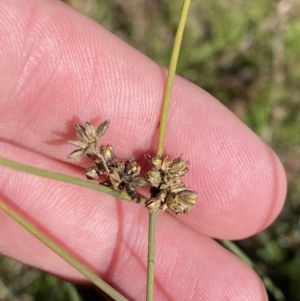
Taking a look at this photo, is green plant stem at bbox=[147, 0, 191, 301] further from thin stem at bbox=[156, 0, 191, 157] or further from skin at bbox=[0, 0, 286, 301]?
skin at bbox=[0, 0, 286, 301]

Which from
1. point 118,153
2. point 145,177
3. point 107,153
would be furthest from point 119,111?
point 145,177

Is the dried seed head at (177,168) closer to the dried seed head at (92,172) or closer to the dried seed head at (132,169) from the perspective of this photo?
the dried seed head at (132,169)

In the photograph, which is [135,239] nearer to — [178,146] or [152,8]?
[178,146]

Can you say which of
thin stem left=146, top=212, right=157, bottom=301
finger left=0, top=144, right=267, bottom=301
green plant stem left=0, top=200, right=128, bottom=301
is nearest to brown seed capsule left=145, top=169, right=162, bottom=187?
thin stem left=146, top=212, right=157, bottom=301

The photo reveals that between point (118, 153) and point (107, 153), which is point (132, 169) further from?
point (118, 153)

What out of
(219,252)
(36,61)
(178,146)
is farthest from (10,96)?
(219,252)

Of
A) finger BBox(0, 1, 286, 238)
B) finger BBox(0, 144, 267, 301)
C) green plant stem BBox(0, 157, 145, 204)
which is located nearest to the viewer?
green plant stem BBox(0, 157, 145, 204)
